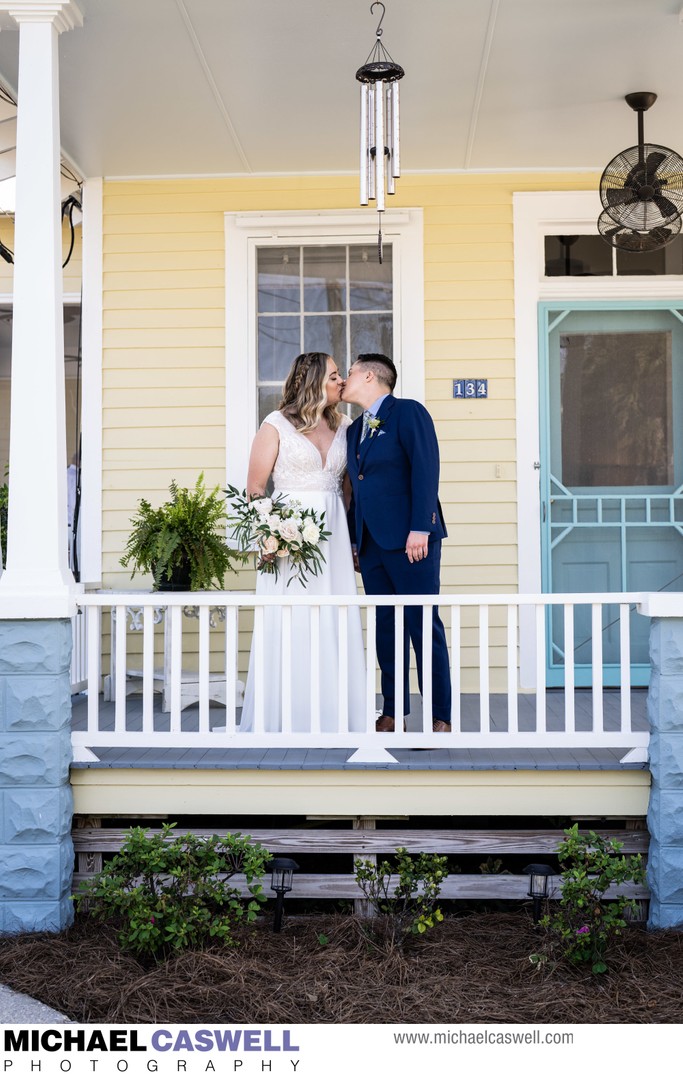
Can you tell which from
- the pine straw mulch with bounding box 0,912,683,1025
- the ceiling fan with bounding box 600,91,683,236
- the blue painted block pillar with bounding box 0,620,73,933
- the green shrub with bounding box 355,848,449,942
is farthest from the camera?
the ceiling fan with bounding box 600,91,683,236

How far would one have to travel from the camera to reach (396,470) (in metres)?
4.11

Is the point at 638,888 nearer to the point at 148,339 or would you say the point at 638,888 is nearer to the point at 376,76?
the point at 376,76

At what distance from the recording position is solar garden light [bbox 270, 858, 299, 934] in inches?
138

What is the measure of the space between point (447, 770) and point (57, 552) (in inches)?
62.1

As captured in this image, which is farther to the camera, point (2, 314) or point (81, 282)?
point (2, 314)

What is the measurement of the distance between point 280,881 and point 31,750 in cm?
98

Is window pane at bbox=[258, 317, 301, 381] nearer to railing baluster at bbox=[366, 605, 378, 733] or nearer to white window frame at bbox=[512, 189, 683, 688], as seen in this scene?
white window frame at bbox=[512, 189, 683, 688]

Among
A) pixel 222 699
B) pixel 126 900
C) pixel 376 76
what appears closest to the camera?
pixel 126 900

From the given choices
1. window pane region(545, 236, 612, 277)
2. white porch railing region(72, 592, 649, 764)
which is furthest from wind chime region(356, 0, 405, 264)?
window pane region(545, 236, 612, 277)

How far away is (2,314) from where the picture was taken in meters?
6.48

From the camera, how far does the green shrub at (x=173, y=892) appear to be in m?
3.26

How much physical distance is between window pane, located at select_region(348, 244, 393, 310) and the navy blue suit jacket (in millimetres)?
1538
